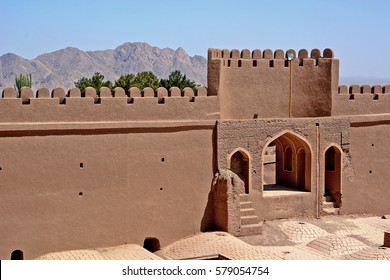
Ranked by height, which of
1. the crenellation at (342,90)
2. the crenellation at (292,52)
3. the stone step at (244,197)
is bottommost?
the stone step at (244,197)

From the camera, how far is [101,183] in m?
14.8

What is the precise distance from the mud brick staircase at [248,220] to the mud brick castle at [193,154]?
3 cm

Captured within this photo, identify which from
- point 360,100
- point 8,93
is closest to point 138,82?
point 360,100

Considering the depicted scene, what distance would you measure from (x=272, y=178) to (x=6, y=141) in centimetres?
1270

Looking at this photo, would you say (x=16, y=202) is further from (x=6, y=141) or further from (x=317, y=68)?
(x=317, y=68)

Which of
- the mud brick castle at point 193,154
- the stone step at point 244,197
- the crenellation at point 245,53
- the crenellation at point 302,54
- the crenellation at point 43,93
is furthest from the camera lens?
the crenellation at point 302,54

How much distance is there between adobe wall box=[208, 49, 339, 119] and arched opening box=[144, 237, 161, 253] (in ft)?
13.5

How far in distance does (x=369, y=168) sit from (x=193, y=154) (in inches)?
253

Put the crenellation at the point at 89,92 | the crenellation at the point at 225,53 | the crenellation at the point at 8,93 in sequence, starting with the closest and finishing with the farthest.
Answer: the crenellation at the point at 8,93 → the crenellation at the point at 89,92 → the crenellation at the point at 225,53

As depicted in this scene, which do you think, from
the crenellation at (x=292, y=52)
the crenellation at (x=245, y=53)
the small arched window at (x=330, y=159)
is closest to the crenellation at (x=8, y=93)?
the crenellation at (x=245, y=53)

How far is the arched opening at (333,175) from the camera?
61.1ft

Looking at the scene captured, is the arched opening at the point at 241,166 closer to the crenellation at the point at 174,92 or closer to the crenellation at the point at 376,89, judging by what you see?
the crenellation at the point at 174,92

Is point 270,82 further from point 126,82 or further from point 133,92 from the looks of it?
point 126,82

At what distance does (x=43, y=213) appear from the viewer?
14.1m
